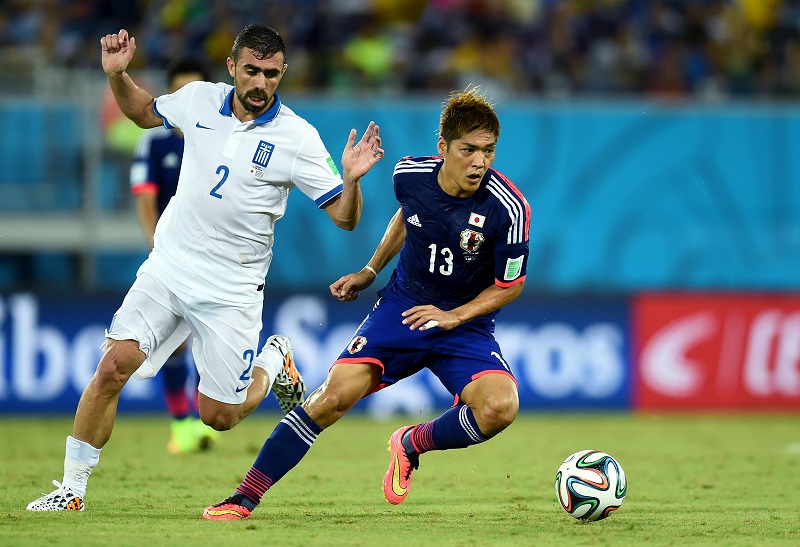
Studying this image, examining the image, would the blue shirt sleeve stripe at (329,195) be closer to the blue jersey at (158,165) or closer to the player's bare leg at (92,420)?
the player's bare leg at (92,420)

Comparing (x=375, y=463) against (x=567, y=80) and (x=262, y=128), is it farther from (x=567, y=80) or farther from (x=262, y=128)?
(x=567, y=80)

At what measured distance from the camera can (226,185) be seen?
6.75m

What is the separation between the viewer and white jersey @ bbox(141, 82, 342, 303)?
22.2 ft

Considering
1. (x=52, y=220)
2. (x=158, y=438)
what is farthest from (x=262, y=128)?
(x=52, y=220)

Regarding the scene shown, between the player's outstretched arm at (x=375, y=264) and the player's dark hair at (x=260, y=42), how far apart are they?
1.15 metres

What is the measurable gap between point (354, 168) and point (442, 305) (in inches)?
38.4

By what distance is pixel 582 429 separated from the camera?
12.1 meters

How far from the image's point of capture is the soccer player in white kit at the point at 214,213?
21.7 ft

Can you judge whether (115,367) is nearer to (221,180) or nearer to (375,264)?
(221,180)

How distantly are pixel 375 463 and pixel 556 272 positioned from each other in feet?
14.5

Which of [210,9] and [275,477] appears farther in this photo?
[210,9]

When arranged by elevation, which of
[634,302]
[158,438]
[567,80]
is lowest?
[158,438]

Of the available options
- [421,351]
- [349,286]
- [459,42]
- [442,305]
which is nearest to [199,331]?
[349,286]

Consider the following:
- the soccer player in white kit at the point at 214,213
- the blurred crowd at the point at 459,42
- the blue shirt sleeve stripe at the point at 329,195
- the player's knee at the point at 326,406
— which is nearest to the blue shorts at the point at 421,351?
the player's knee at the point at 326,406
